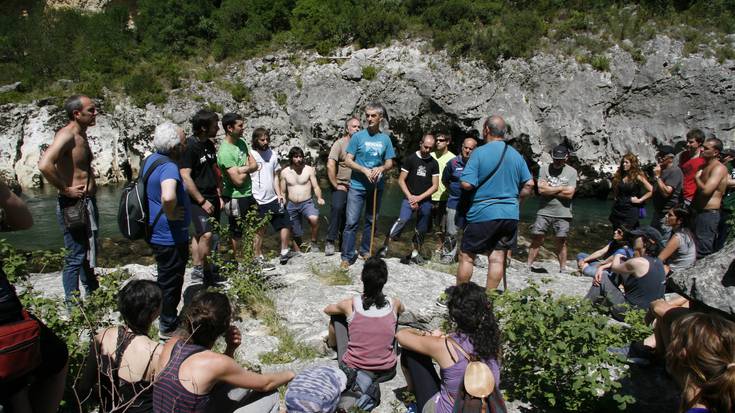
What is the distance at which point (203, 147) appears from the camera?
5.25m

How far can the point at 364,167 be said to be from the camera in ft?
20.8

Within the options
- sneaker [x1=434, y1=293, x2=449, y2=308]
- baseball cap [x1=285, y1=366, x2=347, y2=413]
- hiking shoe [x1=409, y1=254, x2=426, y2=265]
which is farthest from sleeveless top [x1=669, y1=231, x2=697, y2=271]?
baseball cap [x1=285, y1=366, x2=347, y2=413]

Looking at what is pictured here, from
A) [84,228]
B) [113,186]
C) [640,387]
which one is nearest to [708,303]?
[640,387]

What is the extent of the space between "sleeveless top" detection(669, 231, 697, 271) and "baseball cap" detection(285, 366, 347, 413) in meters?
4.39

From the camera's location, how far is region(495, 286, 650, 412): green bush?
3.33 m

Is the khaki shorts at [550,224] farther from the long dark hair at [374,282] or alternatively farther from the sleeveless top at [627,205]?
the long dark hair at [374,282]

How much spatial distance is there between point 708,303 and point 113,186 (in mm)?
19836

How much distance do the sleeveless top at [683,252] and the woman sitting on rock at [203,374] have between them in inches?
193

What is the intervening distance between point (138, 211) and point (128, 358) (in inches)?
62.6

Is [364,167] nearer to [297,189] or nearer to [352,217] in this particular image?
[352,217]

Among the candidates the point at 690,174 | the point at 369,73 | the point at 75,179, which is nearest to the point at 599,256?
the point at 690,174

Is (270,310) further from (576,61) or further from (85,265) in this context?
(576,61)

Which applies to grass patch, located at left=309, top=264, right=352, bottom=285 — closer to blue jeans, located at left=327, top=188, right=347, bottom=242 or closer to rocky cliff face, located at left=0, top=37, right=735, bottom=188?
blue jeans, located at left=327, top=188, right=347, bottom=242

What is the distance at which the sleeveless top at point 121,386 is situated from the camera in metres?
2.86
